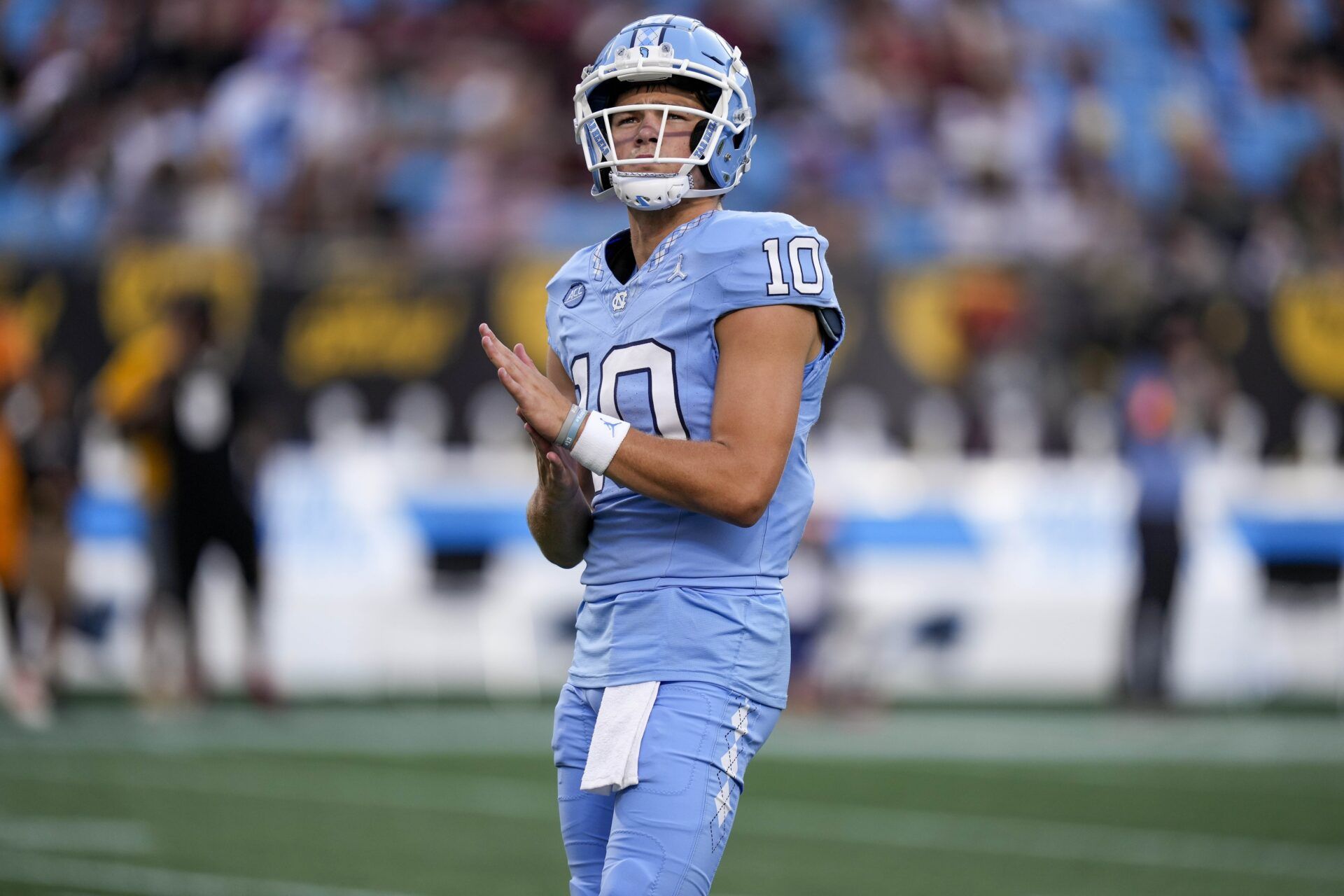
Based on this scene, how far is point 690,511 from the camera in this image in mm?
2850

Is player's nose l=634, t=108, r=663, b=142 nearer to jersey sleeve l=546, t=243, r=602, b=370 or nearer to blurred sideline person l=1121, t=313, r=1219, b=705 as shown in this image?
jersey sleeve l=546, t=243, r=602, b=370

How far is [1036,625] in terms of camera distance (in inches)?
427

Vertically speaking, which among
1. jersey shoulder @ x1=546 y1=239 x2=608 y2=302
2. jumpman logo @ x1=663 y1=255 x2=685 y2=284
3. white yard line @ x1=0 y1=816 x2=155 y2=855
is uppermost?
jersey shoulder @ x1=546 y1=239 x2=608 y2=302

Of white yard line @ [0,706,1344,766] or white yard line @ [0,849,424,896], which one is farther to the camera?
white yard line @ [0,706,1344,766]

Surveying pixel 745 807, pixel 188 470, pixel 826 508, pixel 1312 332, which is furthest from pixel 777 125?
pixel 745 807

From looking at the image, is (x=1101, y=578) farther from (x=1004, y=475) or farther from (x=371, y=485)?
(x=371, y=485)

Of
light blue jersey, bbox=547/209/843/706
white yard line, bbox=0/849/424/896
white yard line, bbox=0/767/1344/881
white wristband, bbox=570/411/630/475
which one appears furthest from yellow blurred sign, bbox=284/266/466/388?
white wristband, bbox=570/411/630/475

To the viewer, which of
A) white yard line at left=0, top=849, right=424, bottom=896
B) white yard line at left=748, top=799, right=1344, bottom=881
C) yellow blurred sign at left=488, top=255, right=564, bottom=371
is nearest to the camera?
white yard line at left=0, top=849, right=424, bottom=896

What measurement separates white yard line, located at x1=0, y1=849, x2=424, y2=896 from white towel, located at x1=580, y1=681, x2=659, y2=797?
9.04 ft

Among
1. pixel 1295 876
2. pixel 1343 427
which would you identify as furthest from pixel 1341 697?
Answer: pixel 1295 876

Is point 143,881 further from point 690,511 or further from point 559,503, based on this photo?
point 690,511

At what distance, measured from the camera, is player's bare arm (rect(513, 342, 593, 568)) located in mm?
2900

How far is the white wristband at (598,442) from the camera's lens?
274 cm

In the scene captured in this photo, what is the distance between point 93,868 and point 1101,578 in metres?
6.76
